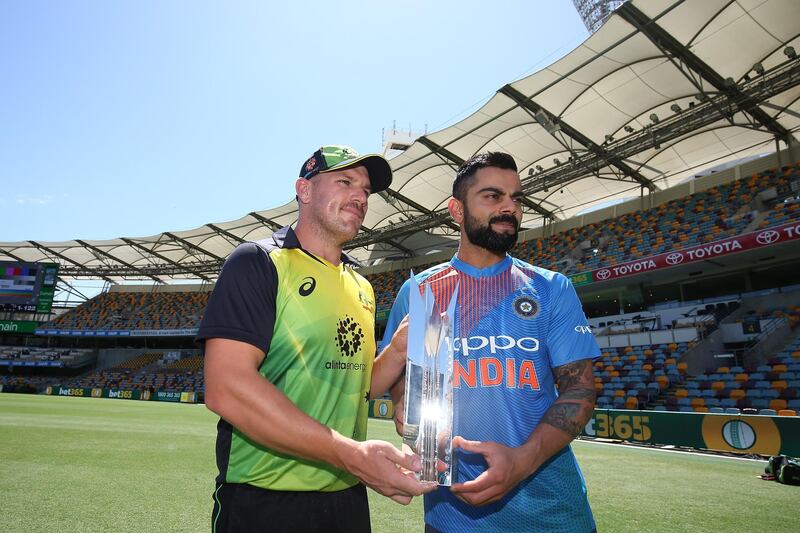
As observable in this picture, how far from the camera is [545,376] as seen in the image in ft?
6.66

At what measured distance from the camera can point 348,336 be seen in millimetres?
2008

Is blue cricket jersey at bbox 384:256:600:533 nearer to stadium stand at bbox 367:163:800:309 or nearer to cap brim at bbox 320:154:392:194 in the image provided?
cap brim at bbox 320:154:392:194

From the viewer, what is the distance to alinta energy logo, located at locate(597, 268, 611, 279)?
20875 millimetres

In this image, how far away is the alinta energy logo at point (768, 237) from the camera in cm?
1600

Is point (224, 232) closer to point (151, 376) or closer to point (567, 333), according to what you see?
point (151, 376)

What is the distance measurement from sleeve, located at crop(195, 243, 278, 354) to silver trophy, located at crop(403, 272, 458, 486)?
57 cm

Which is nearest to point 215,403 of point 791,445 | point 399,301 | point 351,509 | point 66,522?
point 351,509

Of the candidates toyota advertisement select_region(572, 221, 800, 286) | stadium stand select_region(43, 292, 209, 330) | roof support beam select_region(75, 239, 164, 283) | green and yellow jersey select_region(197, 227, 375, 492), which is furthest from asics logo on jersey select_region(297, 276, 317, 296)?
roof support beam select_region(75, 239, 164, 283)

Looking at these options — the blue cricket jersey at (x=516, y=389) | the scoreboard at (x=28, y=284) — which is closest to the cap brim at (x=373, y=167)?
the blue cricket jersey at (x=516, y=389)

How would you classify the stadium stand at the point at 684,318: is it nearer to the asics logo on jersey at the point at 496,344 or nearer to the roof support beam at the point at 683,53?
the roof support beam at the point at 683,53

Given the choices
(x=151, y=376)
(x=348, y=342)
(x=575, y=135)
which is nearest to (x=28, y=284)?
(x=151, y=376)

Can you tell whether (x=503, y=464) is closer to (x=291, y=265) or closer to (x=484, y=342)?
(x=484, y=342)

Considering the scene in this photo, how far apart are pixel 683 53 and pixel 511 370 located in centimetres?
1837

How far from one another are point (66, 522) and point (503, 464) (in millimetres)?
4404
